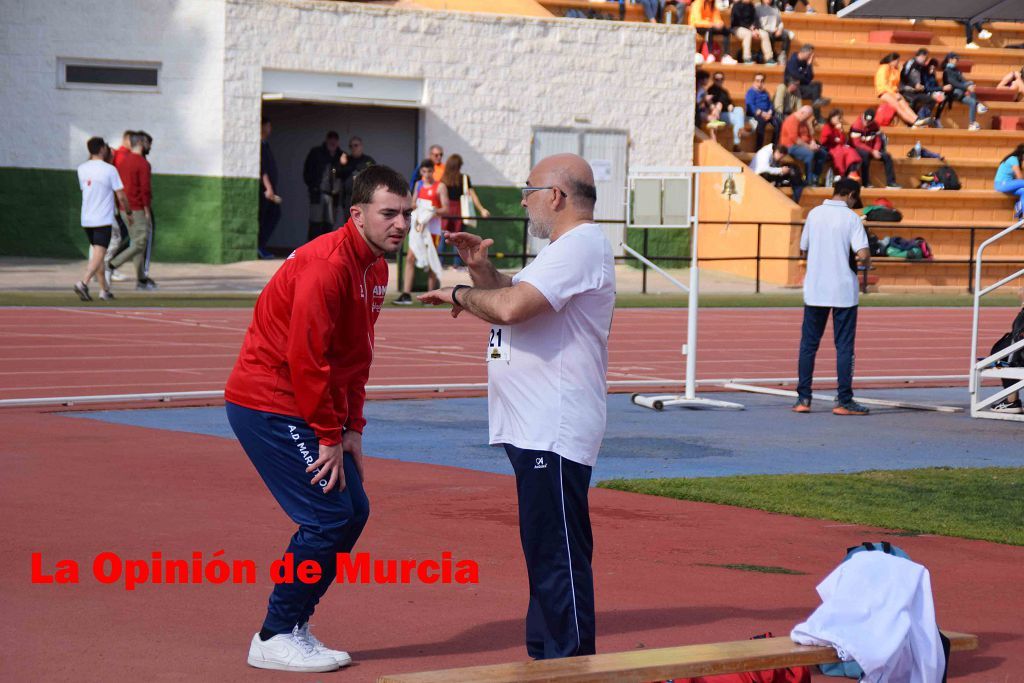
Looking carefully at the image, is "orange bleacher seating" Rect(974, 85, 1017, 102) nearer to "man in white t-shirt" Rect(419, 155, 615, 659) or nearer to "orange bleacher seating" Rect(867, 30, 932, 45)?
"orange bleacher seating" Rect(867, 30, 932, 45)

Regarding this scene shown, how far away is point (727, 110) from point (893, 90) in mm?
5363

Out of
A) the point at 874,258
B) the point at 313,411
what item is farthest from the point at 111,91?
the point at 313,411

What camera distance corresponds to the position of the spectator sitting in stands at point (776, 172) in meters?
32.8

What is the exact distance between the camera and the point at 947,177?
35.3 meters

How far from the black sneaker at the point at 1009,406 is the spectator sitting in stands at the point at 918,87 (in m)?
24.9

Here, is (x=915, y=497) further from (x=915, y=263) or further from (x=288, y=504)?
(x=915, y=263)

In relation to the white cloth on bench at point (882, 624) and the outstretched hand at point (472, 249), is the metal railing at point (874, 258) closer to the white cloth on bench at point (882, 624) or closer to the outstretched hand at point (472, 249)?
the outstretched hand at point (472, 249)

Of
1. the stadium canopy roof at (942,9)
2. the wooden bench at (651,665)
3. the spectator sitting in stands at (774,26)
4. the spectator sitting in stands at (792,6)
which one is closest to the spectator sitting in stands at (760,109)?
the spectator sitting in stands at (774,26)

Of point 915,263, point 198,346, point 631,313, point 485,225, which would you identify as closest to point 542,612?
point 198,346

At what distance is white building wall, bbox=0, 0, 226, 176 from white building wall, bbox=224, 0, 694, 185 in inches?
15.0

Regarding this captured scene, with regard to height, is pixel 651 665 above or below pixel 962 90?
below

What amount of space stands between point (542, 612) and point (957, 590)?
2.70m

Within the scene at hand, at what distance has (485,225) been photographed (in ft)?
103

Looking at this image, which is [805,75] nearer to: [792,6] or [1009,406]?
[792,6]
